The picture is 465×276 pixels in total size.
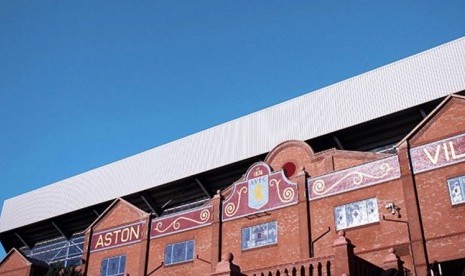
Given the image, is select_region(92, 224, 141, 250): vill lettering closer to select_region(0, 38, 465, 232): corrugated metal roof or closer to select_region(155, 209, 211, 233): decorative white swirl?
select_region(155, 209, 211, 233): decorative white swirl

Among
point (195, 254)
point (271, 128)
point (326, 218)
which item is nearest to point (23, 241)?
point (195, 254)

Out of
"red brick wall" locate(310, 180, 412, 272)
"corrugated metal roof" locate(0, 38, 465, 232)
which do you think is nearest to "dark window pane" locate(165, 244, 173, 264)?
"corrugated metal roof" locate(0, 38, 465, 232)

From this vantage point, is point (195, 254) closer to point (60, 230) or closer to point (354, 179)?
point (354, 179)

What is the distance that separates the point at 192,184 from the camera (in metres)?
38.6

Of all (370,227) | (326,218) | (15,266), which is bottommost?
(370,227)

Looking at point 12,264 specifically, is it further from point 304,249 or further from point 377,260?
point 377,260

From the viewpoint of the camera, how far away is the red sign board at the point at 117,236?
33250 mm

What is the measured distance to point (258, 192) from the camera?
1137 inches

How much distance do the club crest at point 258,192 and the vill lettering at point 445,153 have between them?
8201mm

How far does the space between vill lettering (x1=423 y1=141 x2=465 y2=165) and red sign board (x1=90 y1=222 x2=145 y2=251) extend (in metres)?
17.0

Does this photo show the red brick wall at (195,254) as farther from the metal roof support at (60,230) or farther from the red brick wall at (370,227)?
the metal roof support at (60,230)

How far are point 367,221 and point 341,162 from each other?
392cm

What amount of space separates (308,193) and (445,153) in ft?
21.8

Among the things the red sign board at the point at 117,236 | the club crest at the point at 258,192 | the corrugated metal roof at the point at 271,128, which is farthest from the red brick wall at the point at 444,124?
the red sign board at the point at 117,236
